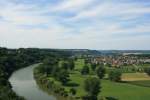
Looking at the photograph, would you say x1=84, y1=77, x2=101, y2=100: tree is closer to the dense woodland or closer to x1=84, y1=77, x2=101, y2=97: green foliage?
x1=84, y1=77, x2=101, y2=97: green foliage

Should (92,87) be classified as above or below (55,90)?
above

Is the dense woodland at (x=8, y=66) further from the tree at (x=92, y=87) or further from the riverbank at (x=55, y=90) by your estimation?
the tree at (x=92, y=87)

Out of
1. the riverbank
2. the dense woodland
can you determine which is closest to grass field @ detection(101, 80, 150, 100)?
the riverbank

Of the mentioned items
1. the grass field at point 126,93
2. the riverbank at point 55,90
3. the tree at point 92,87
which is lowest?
the riverbank at point 55,90

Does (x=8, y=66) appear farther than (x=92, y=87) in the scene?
Yes

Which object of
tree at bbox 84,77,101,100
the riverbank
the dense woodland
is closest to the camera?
the dense woodland

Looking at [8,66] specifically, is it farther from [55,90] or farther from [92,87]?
[92,87]

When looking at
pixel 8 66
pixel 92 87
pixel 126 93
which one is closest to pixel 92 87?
pixel 92 87

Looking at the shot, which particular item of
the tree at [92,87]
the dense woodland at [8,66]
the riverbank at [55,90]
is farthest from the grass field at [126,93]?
the dense woodland at [8,66]

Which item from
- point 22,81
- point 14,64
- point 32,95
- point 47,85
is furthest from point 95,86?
point 14,64

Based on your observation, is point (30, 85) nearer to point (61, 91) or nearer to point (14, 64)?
point (61, 91)

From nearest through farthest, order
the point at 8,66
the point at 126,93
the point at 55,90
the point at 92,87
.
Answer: the point at 92,87 < the point at 126,93 < the point at 55,90 < the point at 8,66
